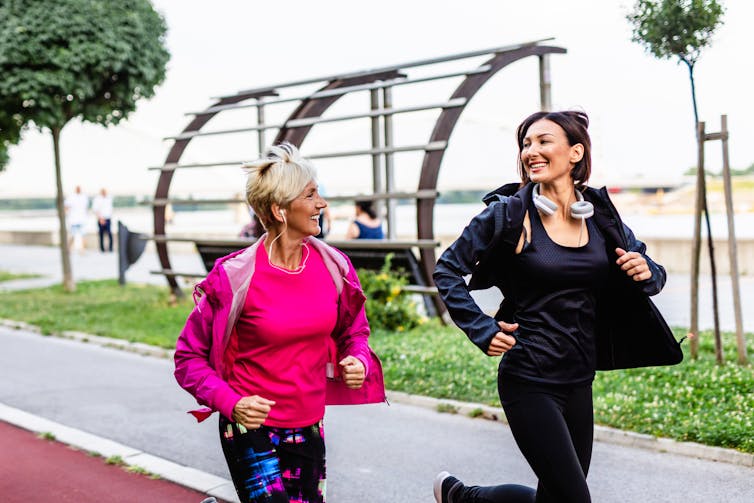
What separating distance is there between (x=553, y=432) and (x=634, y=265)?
0.61m

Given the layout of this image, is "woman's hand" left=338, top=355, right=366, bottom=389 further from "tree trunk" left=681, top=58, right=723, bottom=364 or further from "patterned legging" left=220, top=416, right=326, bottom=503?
"tree trunk" left=681, top=58, right=723, bottom=364

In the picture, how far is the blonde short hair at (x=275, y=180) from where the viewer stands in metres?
3.21

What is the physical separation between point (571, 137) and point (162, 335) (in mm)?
7508

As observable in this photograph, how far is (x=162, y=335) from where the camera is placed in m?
10.1

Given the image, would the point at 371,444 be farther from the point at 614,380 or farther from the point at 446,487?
the point at 446,487

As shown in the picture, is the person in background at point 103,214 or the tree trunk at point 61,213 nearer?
the tree trunk at point 61,213

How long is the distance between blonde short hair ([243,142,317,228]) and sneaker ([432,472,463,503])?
1.22m

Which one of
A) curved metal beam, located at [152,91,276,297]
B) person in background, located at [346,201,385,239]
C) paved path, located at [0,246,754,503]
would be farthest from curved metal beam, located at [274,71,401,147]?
paved path, located at [0,246,754,503]

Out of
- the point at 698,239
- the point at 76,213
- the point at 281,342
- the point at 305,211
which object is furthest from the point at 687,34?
the point at 76,213

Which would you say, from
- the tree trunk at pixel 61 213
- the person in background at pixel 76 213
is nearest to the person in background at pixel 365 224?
the tree trunk at pixel 61 213

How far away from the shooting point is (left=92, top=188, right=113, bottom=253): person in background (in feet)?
81.6

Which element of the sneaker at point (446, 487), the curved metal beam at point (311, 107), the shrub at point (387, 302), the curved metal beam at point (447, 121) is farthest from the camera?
the curved metal beam at point (311, 107)

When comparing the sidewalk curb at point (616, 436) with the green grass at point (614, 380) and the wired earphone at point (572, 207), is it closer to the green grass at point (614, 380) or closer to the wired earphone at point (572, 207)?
the green grass at point (614, 380)

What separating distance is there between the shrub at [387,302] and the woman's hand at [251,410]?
21.4 feet
